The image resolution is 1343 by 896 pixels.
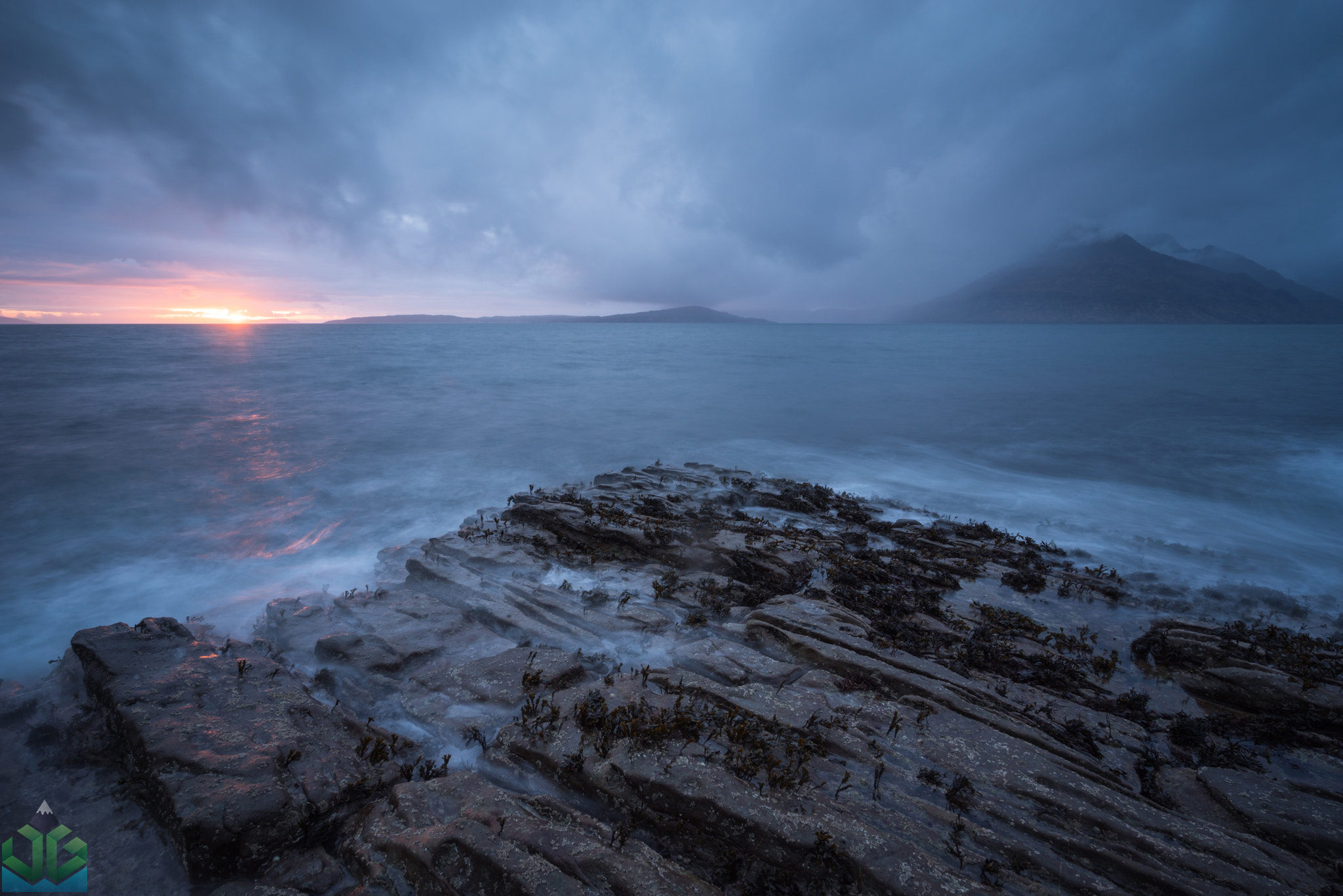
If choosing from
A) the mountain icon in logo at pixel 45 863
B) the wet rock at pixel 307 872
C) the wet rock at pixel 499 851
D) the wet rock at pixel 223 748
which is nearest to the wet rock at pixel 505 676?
the wet rock at pixel 223 748

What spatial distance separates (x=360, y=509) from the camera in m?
13.6

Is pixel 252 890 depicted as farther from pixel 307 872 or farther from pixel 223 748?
pixel 223 748

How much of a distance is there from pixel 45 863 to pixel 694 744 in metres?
5.03

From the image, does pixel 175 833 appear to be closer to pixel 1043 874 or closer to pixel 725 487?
pixel 1043 874

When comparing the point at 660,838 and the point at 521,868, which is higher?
the point at 521,868

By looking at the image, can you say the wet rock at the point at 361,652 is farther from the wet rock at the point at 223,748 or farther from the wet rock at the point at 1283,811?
the wet rock at the point at 1283,811

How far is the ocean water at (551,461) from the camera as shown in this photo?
990 centimetres

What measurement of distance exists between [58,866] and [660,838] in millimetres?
4551

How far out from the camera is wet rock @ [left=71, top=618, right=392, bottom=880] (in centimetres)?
377

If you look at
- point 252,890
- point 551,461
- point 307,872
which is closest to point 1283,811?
point 307,872

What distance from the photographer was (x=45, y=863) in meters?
3.83

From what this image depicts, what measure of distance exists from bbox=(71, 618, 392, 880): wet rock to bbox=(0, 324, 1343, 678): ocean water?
248 cm

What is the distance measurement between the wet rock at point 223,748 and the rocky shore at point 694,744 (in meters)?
0.02

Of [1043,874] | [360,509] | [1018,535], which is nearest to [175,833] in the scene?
[1043,874]
